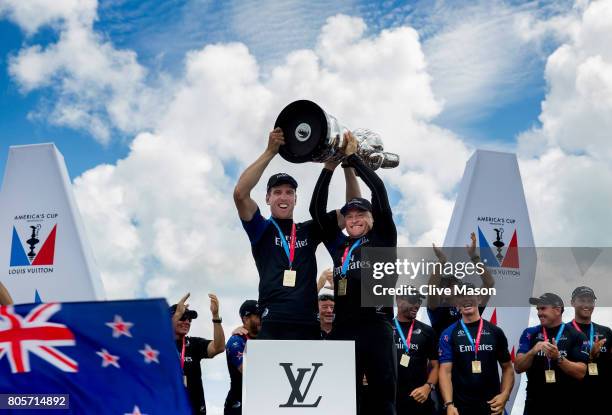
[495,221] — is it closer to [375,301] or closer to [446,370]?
[446,370]

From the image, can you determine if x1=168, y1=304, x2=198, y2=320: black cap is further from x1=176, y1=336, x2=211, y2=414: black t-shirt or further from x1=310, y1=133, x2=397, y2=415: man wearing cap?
x1=310, y1=133, x2=397, y2=415: man wearing cap

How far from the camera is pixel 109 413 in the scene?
10.6 feet

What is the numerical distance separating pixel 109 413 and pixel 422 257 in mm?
5516

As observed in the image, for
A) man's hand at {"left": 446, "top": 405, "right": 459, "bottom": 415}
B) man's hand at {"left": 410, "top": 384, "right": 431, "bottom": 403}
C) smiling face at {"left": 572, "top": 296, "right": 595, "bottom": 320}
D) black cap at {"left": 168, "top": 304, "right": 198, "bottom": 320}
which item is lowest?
man's hand at {"left": 446, "top": 405, "right": 459, "bottom": 415}

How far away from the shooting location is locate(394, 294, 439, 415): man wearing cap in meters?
6.57

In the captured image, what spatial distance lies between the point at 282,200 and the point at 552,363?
3656mm

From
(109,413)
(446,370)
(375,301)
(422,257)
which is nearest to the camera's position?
(109,413)

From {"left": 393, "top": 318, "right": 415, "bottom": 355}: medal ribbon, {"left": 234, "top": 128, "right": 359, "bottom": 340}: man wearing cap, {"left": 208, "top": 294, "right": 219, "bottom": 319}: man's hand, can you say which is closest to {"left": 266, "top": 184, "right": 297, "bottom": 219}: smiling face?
{"left": 234, "top": 128, "right": 359, "bottom": 340}: man wearing cap

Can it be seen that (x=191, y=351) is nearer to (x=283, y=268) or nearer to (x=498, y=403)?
(x=283, y=268)

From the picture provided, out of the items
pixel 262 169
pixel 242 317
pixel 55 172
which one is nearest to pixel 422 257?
pixel 242 317

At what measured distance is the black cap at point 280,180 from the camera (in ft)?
17.9

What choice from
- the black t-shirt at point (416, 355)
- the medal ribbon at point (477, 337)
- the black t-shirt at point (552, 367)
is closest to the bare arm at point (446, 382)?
the black t-shirt at point (416, 355)

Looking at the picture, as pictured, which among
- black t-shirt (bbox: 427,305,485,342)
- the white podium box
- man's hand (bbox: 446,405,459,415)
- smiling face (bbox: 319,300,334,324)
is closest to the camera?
the white podium box

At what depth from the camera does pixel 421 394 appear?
6.51 m
